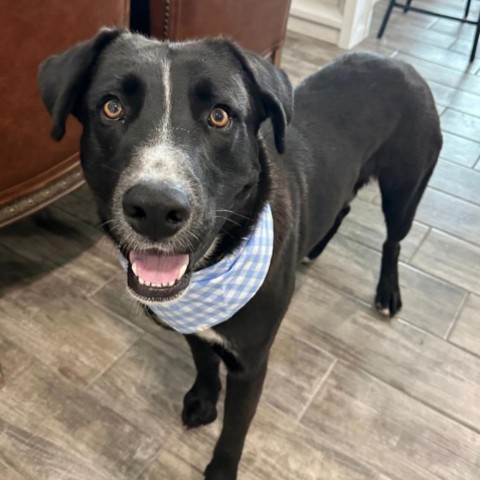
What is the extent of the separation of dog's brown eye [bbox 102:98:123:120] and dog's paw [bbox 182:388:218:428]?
82 cm

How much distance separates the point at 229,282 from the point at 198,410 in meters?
0.53

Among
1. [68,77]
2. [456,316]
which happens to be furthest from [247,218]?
[456,316]

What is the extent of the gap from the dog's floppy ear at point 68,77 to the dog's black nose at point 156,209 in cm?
26

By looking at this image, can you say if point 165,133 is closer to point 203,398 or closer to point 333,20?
point 203,398

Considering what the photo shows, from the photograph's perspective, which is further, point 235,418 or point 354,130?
point 354,130

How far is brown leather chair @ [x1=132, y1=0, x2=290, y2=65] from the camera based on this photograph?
181 centimetres

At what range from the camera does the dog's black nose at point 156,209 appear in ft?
2.71

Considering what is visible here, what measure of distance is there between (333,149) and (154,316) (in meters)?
0.60

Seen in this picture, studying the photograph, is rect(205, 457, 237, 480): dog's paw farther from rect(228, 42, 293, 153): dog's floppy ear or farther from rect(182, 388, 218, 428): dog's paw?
rect(228, 42, 293, 153): dog's floppy ear

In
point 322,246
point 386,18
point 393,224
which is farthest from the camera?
point 386,18

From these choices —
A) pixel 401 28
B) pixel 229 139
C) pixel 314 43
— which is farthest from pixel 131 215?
pixel 401 28

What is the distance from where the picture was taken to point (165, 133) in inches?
35.4

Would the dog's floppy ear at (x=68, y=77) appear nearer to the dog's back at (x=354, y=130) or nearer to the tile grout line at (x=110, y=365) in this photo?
the dog's back at (x=354, y=130)

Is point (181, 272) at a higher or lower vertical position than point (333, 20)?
higher
